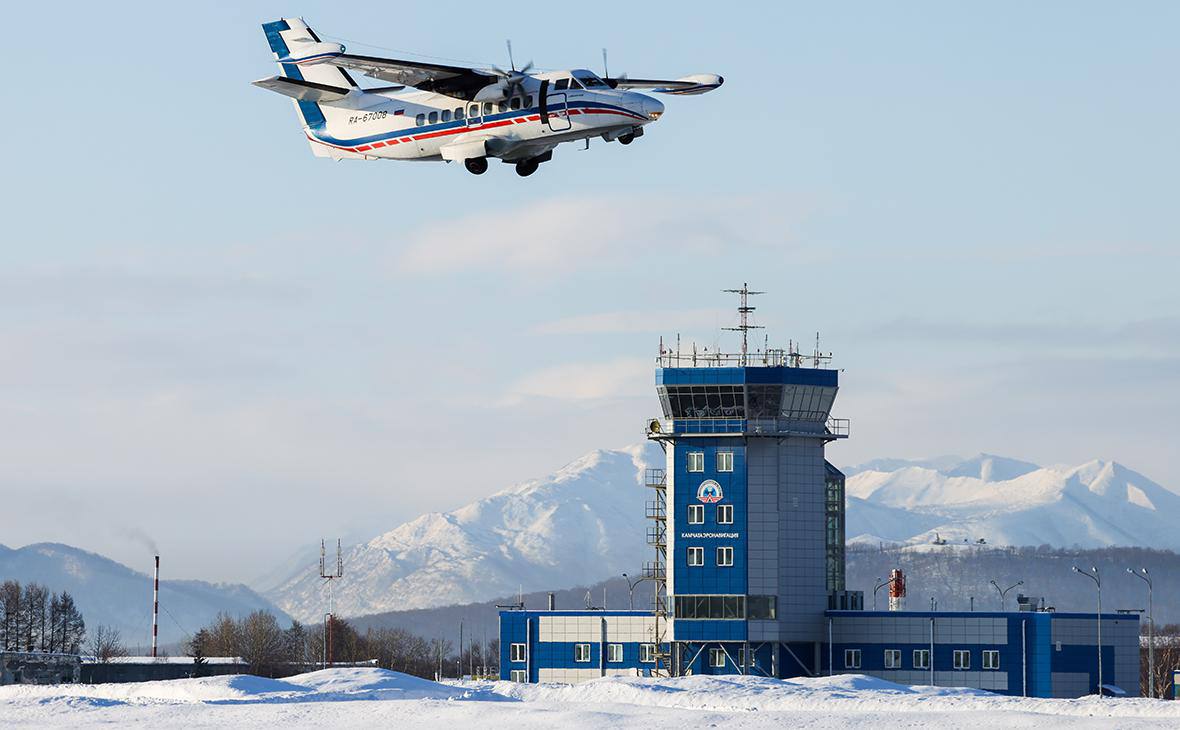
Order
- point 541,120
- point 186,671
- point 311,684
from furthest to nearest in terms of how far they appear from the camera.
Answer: point 186,671 → point 311,684 → point 541,120

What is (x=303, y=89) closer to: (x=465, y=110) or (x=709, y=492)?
(x=465, y=110)

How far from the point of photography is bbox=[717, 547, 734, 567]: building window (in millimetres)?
138125

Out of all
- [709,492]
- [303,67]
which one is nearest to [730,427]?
[709,492]

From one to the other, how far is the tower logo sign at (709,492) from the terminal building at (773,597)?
0.32ft

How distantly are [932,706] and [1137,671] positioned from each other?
224 ft

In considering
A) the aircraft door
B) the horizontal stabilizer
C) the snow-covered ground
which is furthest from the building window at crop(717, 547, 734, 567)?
the aircraft door

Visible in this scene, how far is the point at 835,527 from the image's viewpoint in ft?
498

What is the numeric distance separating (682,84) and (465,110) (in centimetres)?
962

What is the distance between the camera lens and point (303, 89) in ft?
278

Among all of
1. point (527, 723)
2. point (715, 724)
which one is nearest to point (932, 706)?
point (715, 724)

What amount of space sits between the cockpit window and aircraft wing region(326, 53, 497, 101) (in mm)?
3951

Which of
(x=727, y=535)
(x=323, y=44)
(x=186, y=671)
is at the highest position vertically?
(x=323, y=44)

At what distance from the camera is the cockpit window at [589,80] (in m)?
79.1

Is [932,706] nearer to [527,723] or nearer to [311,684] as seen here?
[527,723]
